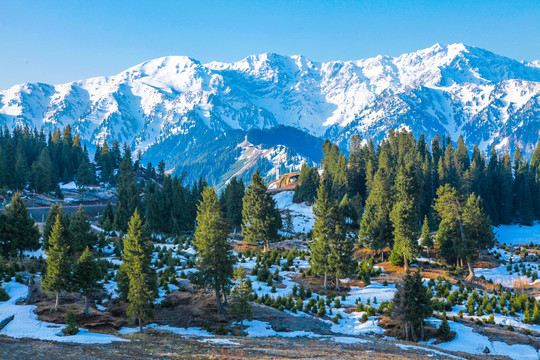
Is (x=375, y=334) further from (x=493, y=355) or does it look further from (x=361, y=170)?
(x=361, y=170)

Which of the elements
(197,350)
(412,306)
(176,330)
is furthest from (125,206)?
(412,306)

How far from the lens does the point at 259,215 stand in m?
50.6

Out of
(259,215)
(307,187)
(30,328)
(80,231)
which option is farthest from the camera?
(307,187)

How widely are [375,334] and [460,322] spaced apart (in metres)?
6.99

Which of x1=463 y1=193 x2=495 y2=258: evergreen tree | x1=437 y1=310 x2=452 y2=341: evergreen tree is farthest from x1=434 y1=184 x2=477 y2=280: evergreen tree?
x1=437 y1=310 x2=452 y2=341: evergreen tree

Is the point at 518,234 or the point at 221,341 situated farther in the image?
the point at 518,234

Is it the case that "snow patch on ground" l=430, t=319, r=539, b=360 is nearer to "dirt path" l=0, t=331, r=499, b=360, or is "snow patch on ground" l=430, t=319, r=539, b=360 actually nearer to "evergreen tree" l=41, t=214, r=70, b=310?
"dirt path" l=0, t=331, r=499, b=360

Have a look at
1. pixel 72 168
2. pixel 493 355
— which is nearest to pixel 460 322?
pixel 493 355

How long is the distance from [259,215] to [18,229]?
2745 centimetres

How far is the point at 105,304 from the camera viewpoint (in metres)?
29.5

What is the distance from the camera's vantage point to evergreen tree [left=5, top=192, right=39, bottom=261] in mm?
36156

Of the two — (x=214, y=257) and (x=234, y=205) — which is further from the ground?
(x=234, y=205)

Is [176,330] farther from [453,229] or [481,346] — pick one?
[453,229]

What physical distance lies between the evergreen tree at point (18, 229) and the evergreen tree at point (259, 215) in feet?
82.5
